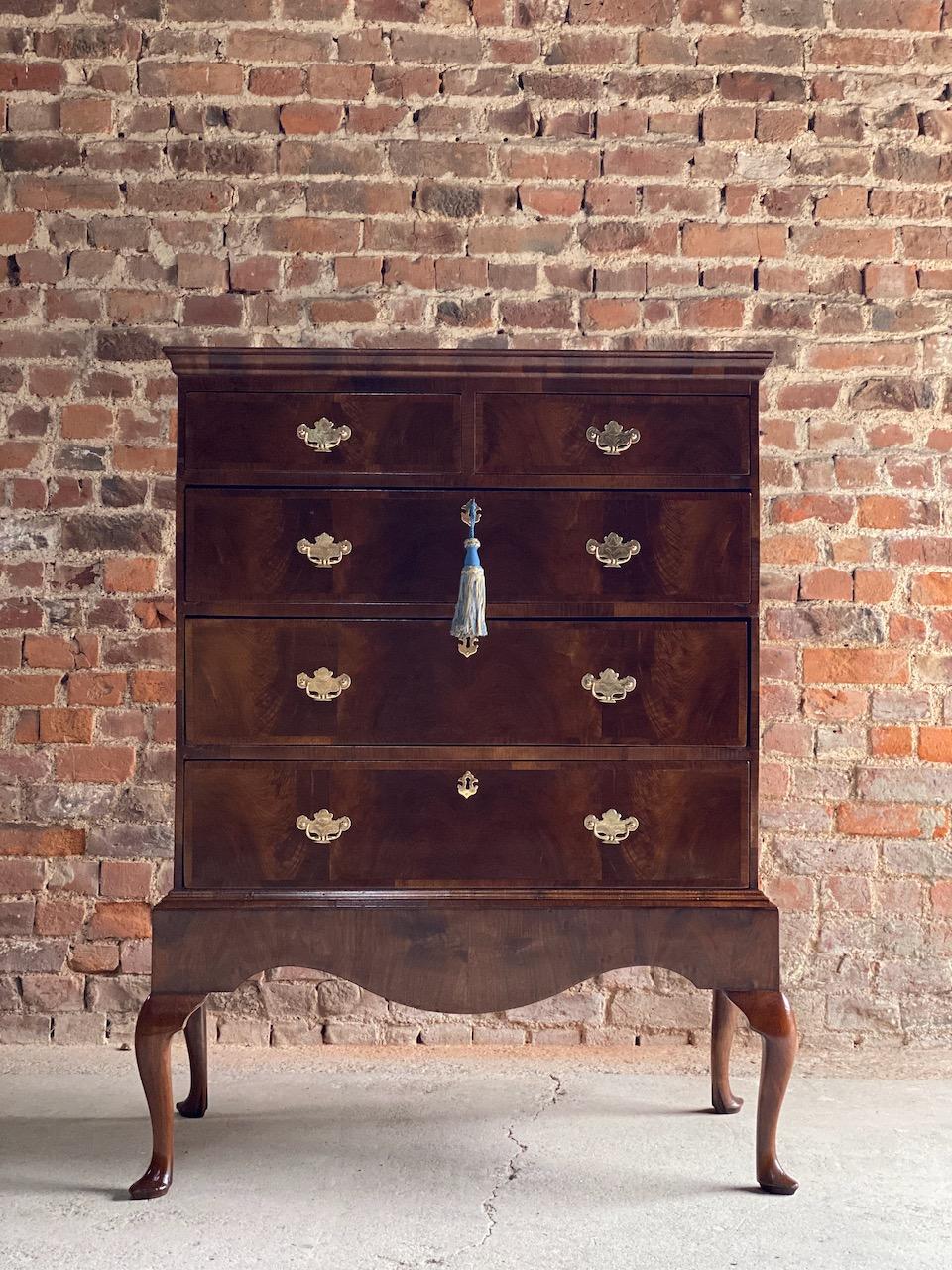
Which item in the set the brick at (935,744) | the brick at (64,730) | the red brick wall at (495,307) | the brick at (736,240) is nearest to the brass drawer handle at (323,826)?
the red brick wall at (495,307)

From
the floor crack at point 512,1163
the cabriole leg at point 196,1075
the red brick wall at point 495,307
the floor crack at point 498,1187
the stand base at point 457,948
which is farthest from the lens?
the red brick wall at point 495,307

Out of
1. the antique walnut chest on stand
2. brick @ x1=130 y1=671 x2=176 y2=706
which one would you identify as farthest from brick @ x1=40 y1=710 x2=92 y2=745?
the antique walnut chest on stand

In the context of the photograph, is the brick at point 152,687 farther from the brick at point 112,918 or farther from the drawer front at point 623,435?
the drawer front at point 623,435

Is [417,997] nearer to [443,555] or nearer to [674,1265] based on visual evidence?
[674,1265]

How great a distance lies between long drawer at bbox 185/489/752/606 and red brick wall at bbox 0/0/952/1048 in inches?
36.0

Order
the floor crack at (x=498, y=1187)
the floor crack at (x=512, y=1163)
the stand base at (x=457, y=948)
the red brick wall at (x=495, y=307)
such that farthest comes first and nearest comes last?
1. the red brick wall at (x=495, y=307)
2. the stand base at (x=457, y=948)
3. the floor crack at (x=512, y=1163)
4. the floor crack at (x=498, y=1187)

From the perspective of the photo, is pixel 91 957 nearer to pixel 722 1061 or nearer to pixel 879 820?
pixel 722 1061

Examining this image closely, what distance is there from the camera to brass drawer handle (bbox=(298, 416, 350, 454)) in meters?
2.25

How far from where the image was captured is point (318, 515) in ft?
7.37

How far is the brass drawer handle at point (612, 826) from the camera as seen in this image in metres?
2.25

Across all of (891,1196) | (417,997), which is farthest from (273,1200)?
(891,1196)

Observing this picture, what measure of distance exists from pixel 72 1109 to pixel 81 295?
1979 millimetres

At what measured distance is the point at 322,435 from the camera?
2248mm

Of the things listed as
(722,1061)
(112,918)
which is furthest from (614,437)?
(112,918)
